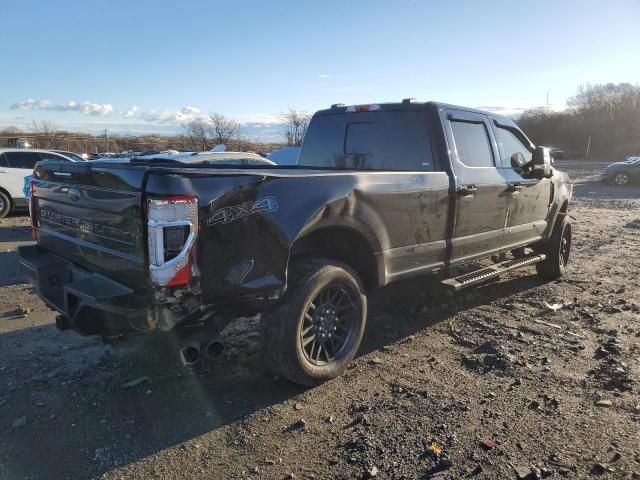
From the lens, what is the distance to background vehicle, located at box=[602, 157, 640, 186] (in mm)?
23328

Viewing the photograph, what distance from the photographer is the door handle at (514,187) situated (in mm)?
5557

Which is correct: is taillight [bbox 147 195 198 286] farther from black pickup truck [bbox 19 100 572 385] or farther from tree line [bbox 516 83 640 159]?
tree line [bbox 516 83 640 159]

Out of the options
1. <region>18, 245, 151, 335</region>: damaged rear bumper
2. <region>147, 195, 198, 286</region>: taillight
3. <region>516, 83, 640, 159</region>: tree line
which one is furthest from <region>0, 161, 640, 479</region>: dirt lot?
<region>516, 83, 640, 159</region>: tree line

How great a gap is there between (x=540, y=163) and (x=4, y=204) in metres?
12.1

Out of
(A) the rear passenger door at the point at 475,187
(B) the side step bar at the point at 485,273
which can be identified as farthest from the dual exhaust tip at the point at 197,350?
(A) the rear passenger door at the point at 475,187

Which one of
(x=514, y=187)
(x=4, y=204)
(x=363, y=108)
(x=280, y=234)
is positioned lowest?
(x=4, y=204)

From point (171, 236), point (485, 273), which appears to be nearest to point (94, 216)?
point (171, 236)

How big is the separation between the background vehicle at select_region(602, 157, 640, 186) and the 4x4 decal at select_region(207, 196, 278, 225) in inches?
982

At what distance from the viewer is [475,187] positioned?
16.3 ft

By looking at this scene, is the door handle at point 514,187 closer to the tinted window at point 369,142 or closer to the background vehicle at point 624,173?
the tinted window at point 369,142

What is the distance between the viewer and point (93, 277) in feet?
11.0

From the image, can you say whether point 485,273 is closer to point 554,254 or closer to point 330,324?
point 554,254

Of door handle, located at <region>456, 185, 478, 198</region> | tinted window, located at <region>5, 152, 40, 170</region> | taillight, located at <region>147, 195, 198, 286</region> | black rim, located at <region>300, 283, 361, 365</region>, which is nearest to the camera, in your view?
taillight, located at <region>147, 195, 198, 286</region>

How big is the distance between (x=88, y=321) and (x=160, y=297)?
0.65 meters
